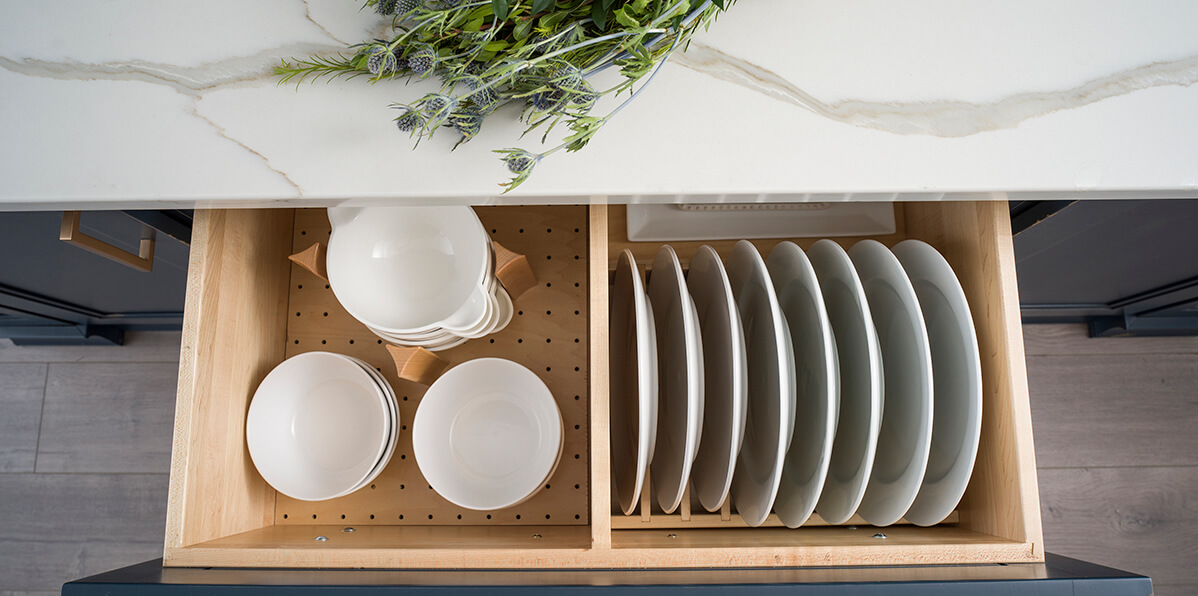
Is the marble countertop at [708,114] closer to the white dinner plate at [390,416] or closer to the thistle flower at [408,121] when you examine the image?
the thistle flower at [408,121]

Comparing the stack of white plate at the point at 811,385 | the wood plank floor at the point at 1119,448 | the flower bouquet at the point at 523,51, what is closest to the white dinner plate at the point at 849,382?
the stack of white plate at the point at 811,385

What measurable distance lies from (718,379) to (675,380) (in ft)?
0.21

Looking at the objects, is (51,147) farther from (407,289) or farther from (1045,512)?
(1045,512)

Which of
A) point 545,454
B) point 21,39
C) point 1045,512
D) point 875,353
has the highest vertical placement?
point 21,39

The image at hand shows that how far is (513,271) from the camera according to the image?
83cm

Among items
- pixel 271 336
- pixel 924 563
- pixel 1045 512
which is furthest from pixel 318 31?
pixel 1045 512

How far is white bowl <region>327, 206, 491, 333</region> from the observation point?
790 mm

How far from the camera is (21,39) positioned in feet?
2.13

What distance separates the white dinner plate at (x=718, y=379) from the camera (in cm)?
68

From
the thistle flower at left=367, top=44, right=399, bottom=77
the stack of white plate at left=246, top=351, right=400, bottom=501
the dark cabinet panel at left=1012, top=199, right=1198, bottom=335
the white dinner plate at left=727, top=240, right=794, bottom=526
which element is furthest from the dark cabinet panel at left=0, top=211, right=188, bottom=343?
the dark cabinet panel at left=1012, top=199, right=1198, bottom=335

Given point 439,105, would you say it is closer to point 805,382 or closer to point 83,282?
point 805,382

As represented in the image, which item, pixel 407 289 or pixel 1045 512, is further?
pixel 1045 512

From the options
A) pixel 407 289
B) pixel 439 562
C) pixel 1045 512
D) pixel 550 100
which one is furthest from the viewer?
pixel 1045 512

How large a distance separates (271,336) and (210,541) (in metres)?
0.29
